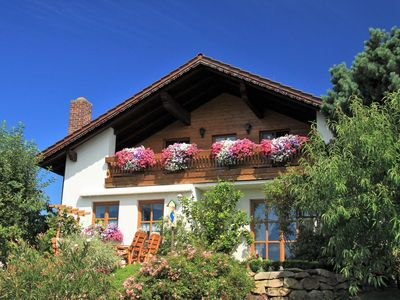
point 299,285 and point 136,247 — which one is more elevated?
point 136,247

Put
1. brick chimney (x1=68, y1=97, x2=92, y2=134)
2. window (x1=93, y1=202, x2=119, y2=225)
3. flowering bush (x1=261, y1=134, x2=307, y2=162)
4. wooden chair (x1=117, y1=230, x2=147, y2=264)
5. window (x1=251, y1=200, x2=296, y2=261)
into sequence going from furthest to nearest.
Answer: brick chimney (x1=68, y1=97, x2=92, y2=134), window (x1=93, y1=202, x2=119, y2=225), window (x1=251, y1=200, x2=296, y2=261), flowering bush (x1=261, y1=134, x2=307, y2=162), wooden chair (x1=117, y1=230, x2=147, y2=264)

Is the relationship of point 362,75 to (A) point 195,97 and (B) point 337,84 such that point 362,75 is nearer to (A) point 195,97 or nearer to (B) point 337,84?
(B) point 337,84

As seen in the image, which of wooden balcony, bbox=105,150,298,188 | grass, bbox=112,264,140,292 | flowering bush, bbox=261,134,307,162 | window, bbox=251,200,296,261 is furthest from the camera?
wooden balcony, bbox=105,150,298,188

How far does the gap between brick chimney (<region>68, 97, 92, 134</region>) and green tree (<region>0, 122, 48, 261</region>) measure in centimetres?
388

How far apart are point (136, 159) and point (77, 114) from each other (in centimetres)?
398

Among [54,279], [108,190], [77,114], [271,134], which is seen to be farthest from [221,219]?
[77,114]

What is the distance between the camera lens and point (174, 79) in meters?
17.9

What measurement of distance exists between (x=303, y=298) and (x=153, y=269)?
3.62 m

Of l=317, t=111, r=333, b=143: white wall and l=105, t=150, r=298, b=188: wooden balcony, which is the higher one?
l=317, t=111, r=333, b=143: white wall

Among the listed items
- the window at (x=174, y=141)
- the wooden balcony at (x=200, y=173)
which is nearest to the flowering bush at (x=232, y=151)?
the wooden balcony at (x=200, y=173)

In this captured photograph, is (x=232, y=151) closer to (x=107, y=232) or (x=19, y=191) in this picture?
(x=107, y=232)

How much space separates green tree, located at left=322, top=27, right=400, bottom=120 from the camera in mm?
12711

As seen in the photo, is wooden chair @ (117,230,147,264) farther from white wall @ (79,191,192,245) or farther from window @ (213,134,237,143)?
window @ (213,134,237,143)

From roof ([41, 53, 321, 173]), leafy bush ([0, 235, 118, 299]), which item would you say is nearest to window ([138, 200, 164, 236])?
roof ([41, 53, 321, 173])
